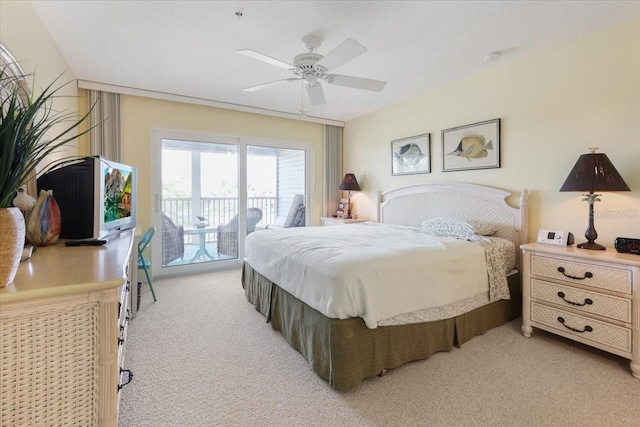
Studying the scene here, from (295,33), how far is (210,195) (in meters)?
2.78

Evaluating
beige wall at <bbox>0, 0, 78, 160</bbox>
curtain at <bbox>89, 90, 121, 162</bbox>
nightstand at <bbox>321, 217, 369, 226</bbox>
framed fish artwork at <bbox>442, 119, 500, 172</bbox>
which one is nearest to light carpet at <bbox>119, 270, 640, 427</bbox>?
framed fish artwork at <bbox>442, 119, 500, 172</bbox>

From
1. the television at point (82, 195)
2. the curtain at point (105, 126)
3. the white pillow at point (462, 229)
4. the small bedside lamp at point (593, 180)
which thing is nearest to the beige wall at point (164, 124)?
the curtain at point (105, 126)

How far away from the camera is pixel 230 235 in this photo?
4.79 m

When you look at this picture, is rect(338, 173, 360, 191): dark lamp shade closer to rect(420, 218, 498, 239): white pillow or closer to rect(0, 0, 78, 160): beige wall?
rect(420, 218, 498, 239): white pillow

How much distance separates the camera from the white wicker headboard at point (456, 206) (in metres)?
3.02

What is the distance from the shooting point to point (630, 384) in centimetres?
190

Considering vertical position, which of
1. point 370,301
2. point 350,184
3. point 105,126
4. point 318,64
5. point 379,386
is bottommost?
point 379,386

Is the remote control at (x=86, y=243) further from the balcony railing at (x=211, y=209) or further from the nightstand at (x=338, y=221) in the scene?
the nightstand at (x=338, y=221)

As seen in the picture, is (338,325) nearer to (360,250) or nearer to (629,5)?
(360,250)

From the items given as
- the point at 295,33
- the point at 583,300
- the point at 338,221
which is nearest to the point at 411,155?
the point at 338,221

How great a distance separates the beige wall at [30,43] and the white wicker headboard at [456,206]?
365 cm

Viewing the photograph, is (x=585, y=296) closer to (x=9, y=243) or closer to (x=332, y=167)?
(x=9, y=243)

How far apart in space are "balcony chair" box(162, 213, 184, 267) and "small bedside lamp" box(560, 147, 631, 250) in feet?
14.8

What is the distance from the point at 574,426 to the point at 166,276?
173 inches
